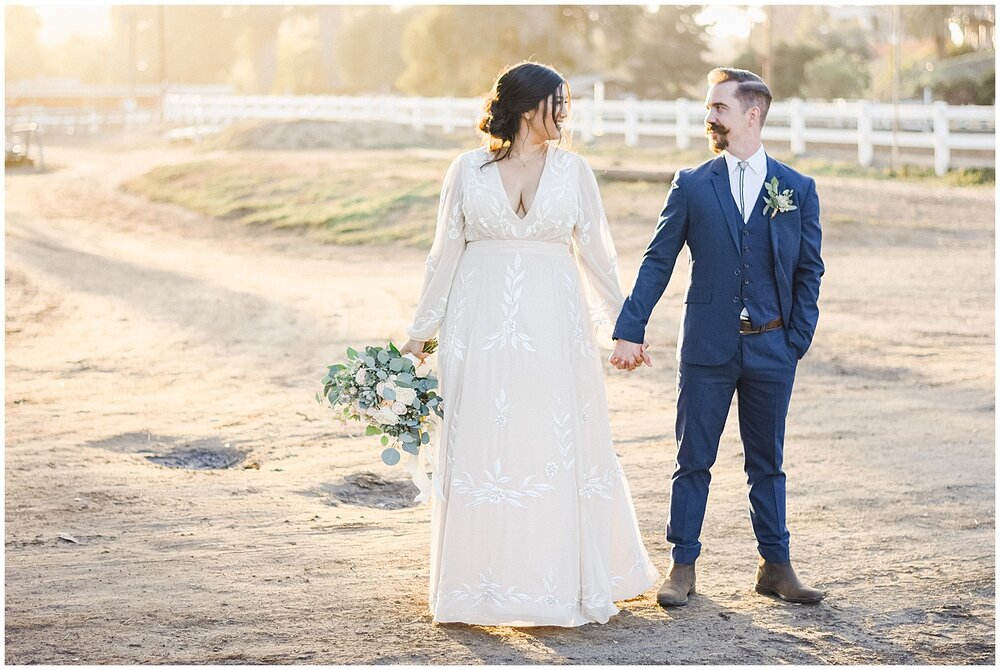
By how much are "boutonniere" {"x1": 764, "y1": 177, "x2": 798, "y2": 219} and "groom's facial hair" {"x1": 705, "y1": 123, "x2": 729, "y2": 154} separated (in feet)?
0.76

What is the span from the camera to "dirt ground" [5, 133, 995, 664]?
14.6ft

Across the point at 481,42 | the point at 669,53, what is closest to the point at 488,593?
the point at 481,42

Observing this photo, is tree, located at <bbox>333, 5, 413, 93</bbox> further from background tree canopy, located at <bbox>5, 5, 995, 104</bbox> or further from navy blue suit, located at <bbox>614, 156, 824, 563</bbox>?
navy blue suit, located at <bbox>614, 156, 824, 563</bbox>

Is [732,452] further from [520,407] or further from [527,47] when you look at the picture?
[527,47]

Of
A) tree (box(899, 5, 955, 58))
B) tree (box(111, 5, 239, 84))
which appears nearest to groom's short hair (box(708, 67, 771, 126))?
tree (box(899, 5, 955, 58))

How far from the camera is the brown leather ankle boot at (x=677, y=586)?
472 cm

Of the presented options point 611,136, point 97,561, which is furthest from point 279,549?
point 611,136

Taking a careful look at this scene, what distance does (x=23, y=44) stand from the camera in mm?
77875

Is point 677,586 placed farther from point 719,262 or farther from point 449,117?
point 449,117

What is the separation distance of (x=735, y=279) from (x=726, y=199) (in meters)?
0.30

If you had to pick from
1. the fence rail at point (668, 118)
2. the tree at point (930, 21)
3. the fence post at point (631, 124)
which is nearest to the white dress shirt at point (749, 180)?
the fence rail at point (668, 118)

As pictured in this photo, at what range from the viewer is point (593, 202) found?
180 inches

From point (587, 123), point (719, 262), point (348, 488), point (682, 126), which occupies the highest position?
point (587, 123)

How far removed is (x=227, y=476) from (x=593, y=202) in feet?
10.7
